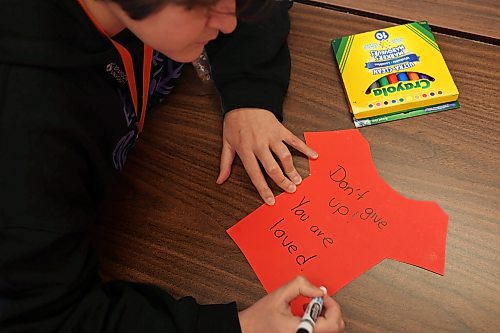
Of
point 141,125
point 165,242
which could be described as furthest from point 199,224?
point 141,125

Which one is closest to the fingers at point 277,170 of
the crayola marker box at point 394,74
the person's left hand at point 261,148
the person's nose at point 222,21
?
the person's left hand at point 261,148

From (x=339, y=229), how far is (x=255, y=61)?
0.30 metres

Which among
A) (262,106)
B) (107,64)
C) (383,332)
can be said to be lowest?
(383,332)

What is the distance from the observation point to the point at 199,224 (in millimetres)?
728

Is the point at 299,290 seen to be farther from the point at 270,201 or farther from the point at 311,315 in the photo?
the point at 270,201

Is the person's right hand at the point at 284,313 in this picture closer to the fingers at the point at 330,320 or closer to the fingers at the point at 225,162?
the fingers at the point at 330,320

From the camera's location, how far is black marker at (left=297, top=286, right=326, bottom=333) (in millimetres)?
603

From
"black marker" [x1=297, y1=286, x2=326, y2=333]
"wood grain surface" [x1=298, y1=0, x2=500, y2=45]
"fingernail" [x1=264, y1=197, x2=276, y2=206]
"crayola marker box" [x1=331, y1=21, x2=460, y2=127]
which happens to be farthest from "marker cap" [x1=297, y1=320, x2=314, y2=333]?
"wood grain surface" [x1=298, y1=0, x2=500, y2=45]

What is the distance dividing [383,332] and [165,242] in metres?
0.30

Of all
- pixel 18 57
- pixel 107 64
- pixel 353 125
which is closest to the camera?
pixel 18 57

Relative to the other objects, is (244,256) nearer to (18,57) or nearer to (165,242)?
(165,242)

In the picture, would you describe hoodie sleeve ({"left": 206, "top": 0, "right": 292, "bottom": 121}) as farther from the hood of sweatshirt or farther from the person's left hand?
the hood of sweatshirt

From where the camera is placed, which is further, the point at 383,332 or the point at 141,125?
the point at 141,125

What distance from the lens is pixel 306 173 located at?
2.47 feet
